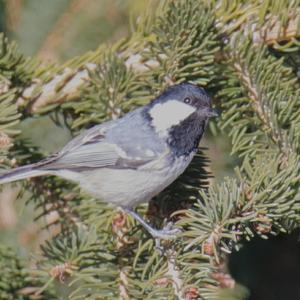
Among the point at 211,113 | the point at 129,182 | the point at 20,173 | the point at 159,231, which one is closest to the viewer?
the point at 159,231

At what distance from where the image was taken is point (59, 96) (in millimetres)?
2416

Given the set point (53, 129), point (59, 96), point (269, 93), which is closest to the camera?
→ point (269, 93)

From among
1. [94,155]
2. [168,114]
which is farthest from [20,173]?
[168,114]

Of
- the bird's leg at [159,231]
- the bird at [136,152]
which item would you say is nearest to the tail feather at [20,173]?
the bird at [136,152]

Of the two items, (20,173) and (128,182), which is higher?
(20,173)

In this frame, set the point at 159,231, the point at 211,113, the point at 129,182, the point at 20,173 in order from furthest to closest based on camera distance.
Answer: the point at 129,182, the point at 211,113, the point at 20,173, the point at 159,231

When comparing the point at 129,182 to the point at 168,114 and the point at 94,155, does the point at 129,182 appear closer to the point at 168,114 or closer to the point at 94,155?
the point at 94,155

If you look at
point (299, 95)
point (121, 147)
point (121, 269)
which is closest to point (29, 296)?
point (121, 269)

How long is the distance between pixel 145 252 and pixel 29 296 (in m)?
0.39

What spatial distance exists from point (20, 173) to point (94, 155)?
1.21 feet

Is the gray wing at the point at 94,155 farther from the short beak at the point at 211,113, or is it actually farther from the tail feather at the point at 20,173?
the short beak at the point at 211,113

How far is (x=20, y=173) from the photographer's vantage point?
2.24 meters

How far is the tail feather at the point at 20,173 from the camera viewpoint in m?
2.22

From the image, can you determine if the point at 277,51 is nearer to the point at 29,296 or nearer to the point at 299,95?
the point at 299,95
